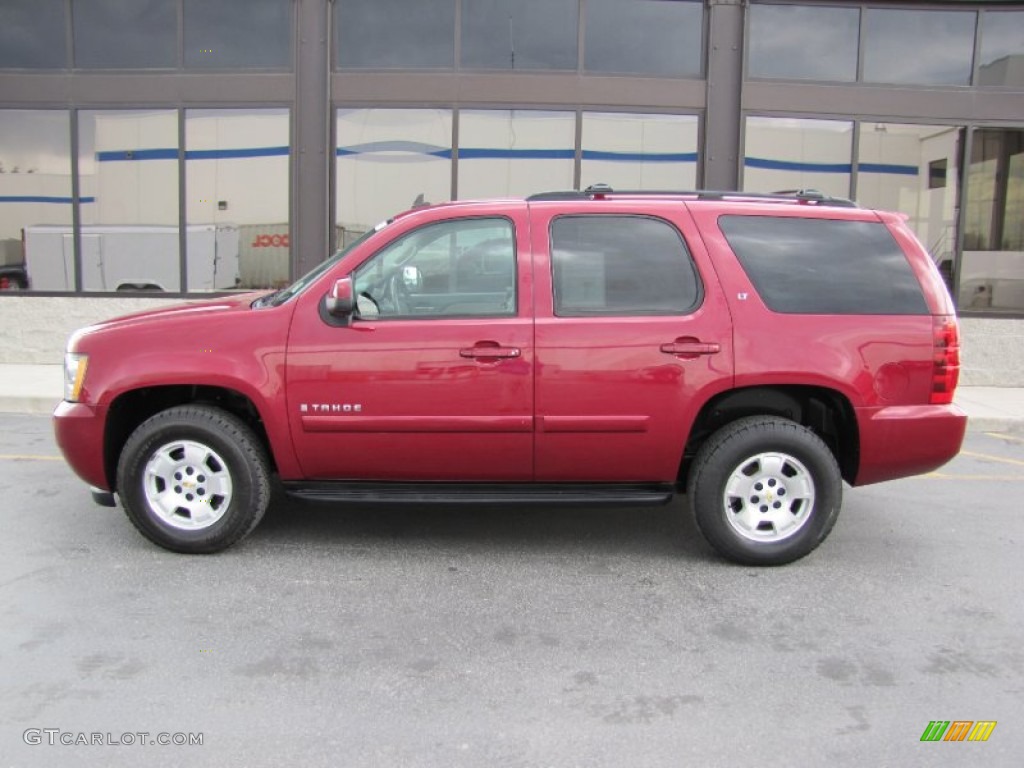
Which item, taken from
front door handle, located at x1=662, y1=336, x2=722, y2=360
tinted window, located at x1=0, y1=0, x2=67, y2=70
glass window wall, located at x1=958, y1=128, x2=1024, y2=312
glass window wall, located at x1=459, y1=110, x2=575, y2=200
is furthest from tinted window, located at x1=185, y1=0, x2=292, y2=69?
glass window wall, located at x1=958, y1=128, x2=1024, y2=312

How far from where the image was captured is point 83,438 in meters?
4.47

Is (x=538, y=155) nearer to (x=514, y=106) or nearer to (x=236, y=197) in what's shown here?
(x=514, y=106)

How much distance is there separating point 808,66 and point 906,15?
139 centimetres

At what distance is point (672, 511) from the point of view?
564 centimetres

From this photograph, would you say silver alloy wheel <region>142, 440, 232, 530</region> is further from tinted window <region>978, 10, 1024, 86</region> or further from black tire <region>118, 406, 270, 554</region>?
tinted window <region>978, 10, 1024, 86</region>

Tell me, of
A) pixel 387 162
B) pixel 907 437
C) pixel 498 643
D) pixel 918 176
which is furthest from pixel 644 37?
pixel 498 643

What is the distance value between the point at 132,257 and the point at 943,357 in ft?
34.8

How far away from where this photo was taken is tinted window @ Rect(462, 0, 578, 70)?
11344 mm

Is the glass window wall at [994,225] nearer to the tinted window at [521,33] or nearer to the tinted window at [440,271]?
the tinted window at [521,33]

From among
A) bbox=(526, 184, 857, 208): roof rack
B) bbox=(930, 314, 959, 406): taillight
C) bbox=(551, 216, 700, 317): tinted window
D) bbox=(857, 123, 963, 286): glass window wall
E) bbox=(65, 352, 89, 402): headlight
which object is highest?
bbox=(857, 123, 963, 286): glass window wall

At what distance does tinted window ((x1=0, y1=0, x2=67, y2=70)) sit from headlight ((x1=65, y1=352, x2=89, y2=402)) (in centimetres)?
903

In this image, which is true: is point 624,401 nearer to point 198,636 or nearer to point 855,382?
point 855,382

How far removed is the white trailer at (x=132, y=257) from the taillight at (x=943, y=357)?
9528mm

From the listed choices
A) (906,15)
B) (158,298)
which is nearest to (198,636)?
(158,298)
